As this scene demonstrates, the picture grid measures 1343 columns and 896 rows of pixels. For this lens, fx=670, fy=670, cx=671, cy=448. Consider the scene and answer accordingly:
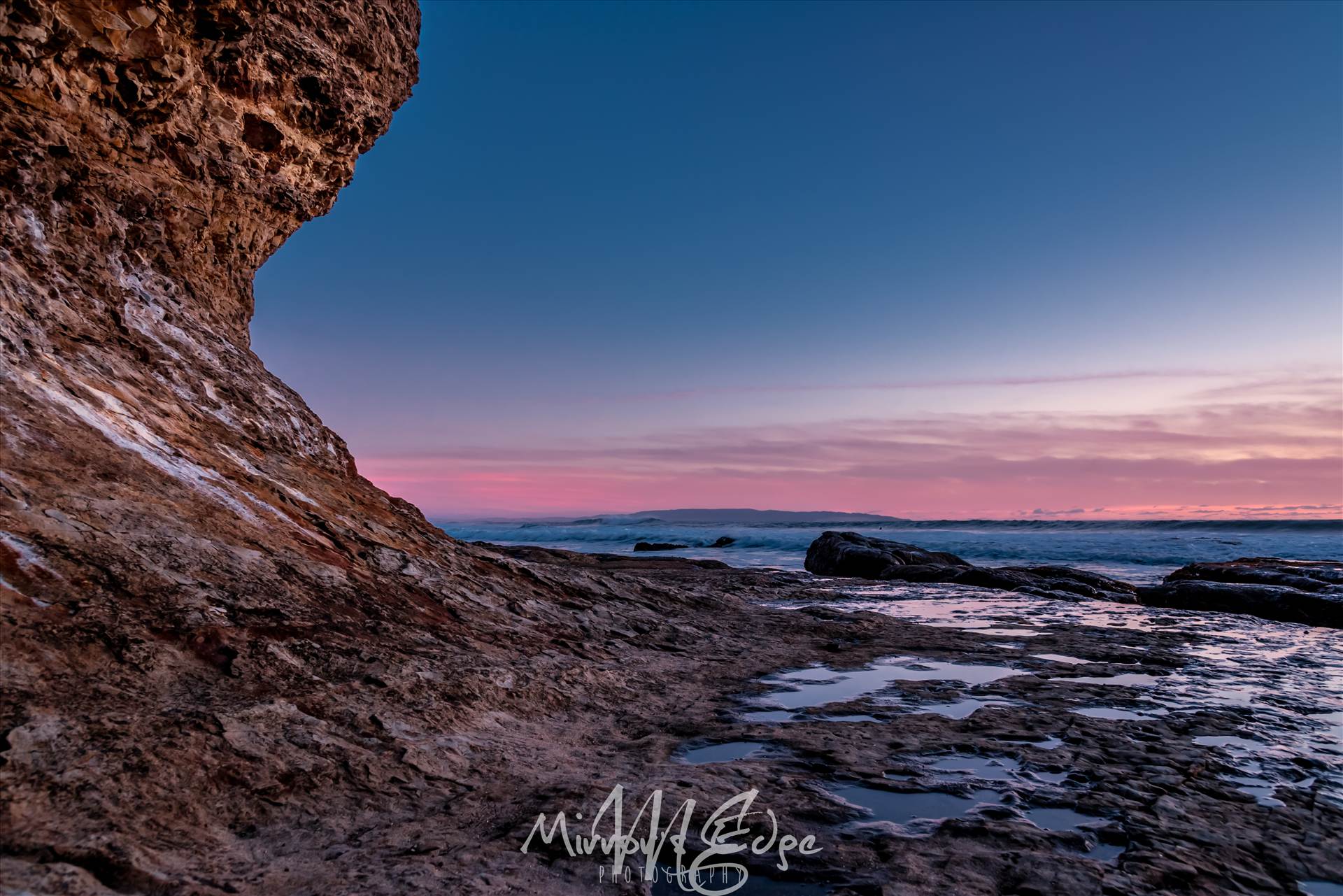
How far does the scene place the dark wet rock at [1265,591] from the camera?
12.1 metres

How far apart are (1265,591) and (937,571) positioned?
704cm

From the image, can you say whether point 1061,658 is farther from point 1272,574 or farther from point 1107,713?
point 1272,574

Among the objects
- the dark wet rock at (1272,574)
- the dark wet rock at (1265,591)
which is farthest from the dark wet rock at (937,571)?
the dark wet rock at (1272,574)

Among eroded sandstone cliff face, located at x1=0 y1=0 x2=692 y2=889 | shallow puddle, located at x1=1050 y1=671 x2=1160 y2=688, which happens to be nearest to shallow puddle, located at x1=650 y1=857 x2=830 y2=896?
eroded sandstone cliff face, located at x1=0 y1=0 x2=692 y2=889

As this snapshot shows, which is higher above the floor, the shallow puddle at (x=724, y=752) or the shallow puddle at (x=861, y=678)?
the shallow puddle at (x=724, y=752)

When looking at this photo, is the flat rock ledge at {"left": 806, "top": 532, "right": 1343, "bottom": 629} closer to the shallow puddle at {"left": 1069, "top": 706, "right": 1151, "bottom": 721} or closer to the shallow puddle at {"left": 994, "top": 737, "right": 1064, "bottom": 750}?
the shallow puddle at {"left": 1069, "top": 706, "right": 1151, "bottom": 721}

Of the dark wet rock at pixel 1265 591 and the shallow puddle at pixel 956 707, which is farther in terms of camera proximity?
the dark wet rock at pixel 1265 591

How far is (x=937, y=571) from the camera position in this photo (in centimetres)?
1873

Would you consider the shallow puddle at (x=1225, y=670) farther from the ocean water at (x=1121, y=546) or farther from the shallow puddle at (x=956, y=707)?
the ocean water at (x=1121, y=546)

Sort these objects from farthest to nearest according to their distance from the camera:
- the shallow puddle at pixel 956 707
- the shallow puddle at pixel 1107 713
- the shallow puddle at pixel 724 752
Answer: the shallow puddle at pixel 956 707 → the shallow puddle at pixel 1107 713 → the shallow puddle at pixel 724 752

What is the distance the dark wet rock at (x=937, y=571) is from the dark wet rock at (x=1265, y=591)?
1247mm

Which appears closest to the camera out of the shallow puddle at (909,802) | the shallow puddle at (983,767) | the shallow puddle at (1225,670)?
the shallow puddle at (909,802)

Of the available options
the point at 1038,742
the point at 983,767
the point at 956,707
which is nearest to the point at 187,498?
the point at 983,767

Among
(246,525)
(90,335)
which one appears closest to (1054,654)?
(246,525)
